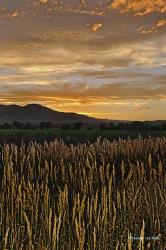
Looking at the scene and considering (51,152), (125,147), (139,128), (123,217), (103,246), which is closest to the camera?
(103,246)

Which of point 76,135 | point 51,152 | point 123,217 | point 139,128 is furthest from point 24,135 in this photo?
point 123,217

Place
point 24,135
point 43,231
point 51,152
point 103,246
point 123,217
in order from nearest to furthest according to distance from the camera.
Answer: point 103,246, point 43,231, point 123,217, point 51,152, point 24,135

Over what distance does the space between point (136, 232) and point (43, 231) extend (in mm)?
965

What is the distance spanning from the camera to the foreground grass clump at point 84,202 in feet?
11.6

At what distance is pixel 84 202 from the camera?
158 inches

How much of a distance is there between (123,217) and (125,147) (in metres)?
7.54

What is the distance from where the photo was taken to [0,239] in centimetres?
429

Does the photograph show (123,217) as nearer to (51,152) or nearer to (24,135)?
Answer: (51,152)

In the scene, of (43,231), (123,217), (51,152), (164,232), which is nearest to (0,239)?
(43,231)

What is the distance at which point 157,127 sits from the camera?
98.7 feet

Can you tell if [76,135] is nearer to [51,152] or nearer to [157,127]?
[157,127]

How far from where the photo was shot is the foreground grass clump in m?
3.54

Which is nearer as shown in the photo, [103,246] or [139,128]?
[103,246]

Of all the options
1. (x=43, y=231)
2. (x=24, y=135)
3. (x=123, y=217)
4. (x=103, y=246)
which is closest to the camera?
(x=103, y=246)
